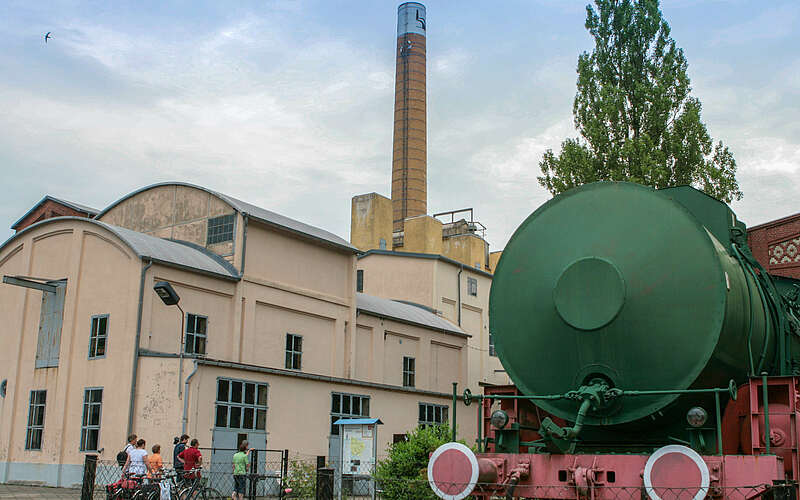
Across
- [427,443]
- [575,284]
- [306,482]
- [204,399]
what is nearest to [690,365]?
[575,284]

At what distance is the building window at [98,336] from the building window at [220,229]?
4267 mm

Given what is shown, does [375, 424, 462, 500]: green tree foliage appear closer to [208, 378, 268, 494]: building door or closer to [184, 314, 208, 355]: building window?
[208, 378, 268, 494]: building door

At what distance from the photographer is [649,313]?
7215 millimetres

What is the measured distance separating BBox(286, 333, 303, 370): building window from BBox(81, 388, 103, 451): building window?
576cm

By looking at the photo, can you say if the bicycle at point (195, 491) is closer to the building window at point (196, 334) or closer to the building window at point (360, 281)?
the building window at point (196, 334)

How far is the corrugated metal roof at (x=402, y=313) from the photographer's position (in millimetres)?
27531

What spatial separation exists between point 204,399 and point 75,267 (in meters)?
5.87

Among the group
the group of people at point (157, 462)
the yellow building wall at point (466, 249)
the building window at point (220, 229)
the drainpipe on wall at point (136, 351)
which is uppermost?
the yellow building wall at point (466, 249)

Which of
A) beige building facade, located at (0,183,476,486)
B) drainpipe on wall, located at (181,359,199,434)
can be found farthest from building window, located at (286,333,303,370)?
drainpipe on wall, located at (181,359,199,434)

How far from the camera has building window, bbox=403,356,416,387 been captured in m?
28.2

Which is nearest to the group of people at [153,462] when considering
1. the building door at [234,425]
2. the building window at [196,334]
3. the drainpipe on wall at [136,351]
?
the building door at [234,425]

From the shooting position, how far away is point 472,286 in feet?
125

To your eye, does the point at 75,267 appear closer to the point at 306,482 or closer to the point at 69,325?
the point at 69,325

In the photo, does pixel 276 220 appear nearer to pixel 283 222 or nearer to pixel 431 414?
pixel 283 222
